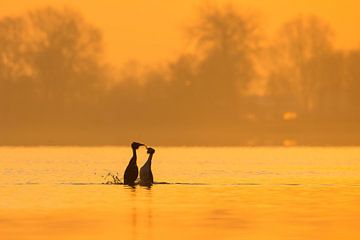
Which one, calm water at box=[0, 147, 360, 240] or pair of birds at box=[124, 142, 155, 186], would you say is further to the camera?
pair of birds at box=[124, 142, 155, 186]

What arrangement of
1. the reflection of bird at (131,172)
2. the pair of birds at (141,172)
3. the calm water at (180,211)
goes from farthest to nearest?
the reflection of bird at (131,172)
the pair of birds at (141,172)
the calm water at (180,211)

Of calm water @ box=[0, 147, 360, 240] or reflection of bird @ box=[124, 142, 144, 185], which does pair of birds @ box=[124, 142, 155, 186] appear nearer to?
reflection of bird @ box=[124, 142, 144, 185]

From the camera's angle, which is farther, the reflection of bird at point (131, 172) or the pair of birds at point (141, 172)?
the reflection of bird at point (131, 172)

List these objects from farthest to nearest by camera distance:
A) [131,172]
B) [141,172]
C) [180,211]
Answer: [131,172] → [141,172] → [180,211]

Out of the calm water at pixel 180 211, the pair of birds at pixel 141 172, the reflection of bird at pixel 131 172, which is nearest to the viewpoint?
the calm water at pixel 180 211

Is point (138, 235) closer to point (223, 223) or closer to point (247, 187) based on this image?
point (223, 223)

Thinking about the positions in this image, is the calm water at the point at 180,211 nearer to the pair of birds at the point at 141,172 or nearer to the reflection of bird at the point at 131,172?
the pair of birds at the point at 141,172

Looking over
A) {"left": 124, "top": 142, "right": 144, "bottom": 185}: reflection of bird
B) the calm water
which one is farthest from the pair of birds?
the calm water

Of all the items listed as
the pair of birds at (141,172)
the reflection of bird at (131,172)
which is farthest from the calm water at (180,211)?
the reflection of bird at (131,172)

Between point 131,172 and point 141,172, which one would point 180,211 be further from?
point 131,172

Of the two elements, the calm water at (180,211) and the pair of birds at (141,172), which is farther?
the pair of birds at (141,172)

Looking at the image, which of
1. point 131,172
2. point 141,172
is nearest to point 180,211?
point 141,172

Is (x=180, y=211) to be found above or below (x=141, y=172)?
below

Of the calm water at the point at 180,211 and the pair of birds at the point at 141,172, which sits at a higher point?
the pair of birds at the point at 141,172
